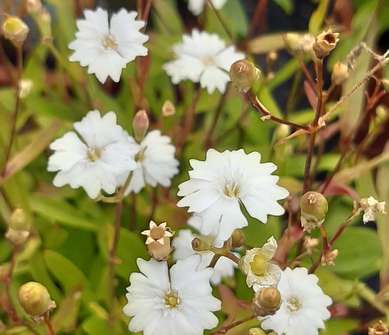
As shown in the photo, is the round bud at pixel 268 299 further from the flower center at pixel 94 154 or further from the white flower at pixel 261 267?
the flower center at pixel 94 154

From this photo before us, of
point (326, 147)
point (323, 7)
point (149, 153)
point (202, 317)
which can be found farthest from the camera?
point (326, 147)

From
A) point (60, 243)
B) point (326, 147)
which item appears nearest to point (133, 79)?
point (60, 243)

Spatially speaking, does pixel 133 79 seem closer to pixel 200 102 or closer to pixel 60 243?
pixel 200 102

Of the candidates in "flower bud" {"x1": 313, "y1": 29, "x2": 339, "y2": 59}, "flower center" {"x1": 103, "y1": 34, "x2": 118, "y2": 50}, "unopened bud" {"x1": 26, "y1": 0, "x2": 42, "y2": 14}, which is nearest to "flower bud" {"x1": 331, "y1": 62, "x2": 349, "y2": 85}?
"flower bud" {"x1": 313, "y1": 29, "x2": 339, "y2": 59}

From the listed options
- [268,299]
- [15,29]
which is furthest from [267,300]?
[15,29]

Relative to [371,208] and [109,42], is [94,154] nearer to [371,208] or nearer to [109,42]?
[109,42]
